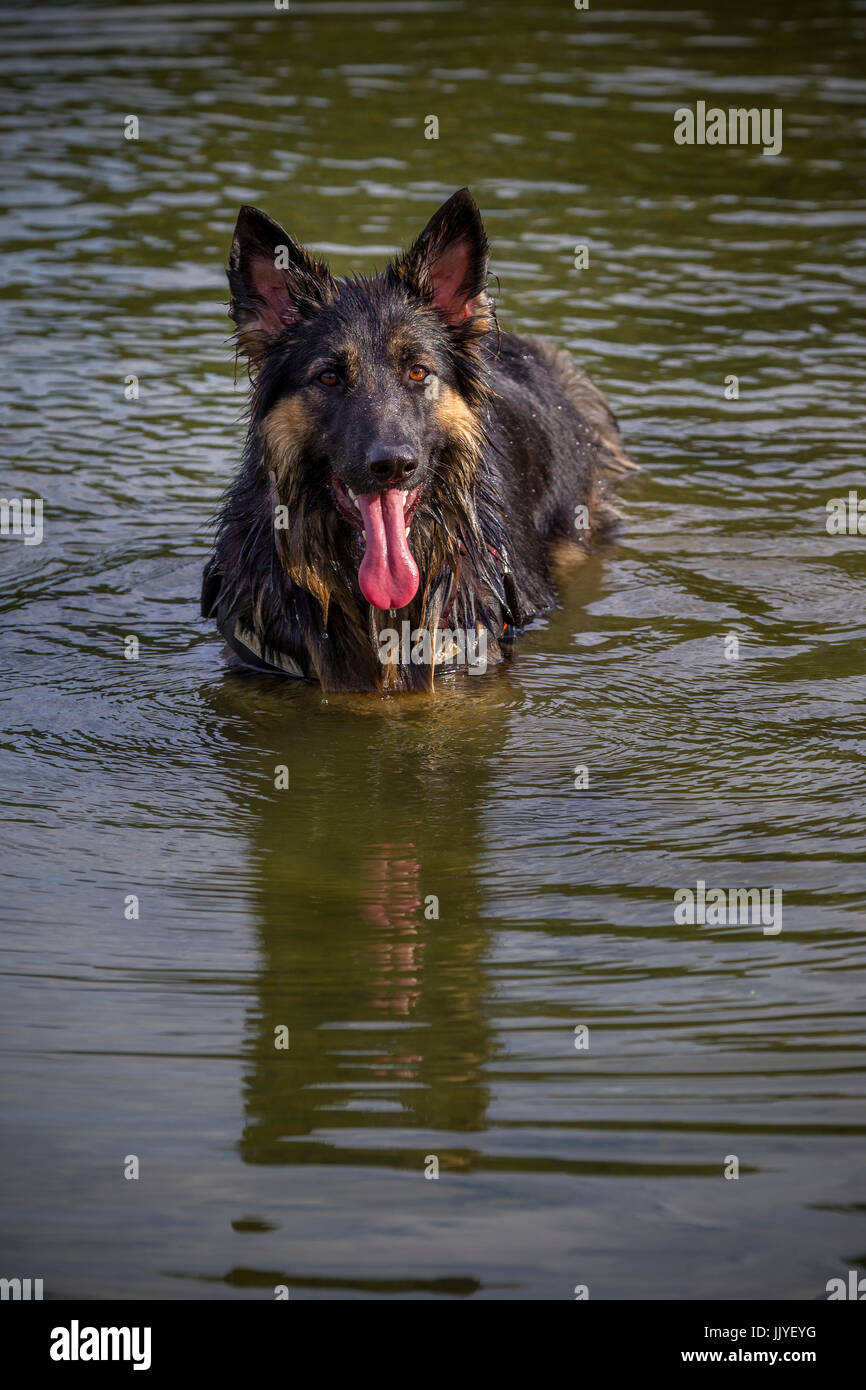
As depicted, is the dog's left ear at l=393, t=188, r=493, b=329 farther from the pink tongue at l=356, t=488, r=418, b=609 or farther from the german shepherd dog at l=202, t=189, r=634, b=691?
the pink tongue at l=356, t=488, r=418, b=609

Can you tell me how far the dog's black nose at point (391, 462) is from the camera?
669 centimetres

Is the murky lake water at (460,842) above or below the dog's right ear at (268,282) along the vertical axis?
below

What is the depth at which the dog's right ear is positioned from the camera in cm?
685

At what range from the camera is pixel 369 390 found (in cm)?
689

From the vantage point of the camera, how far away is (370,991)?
201 inches

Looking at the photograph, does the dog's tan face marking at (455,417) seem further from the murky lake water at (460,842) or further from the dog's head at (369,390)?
the murky lake water at (460,842)

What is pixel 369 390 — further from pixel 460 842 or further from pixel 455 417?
pixel 460 842

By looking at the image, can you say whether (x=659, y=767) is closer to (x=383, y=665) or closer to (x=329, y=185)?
(x=383, y=665)

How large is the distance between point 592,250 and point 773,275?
1420 millimetres

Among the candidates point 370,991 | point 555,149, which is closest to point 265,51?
point 555,149

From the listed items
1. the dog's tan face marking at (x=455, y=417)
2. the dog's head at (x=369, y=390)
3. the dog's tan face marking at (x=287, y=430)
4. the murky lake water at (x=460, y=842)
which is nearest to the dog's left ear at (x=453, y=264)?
the dog's head at (x=369, y=390)

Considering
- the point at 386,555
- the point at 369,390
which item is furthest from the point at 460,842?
the point at 369,390

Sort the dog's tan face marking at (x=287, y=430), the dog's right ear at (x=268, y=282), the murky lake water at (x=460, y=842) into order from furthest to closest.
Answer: the dog's tan face marking at (x=287, y=430)
the dog's right ear at (x=268, y=282)
the murky lake water at (x=460, y=842)

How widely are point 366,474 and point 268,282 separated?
3.01 feet
